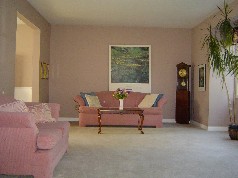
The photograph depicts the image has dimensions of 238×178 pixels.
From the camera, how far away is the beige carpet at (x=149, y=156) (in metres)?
3.79

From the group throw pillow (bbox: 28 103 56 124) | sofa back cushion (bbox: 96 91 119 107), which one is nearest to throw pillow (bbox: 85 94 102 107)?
sofa back cushion (bbox: 96 91 119 107)

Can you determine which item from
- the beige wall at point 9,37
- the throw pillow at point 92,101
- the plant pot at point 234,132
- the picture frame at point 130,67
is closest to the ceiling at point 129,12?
the beige wall at point 9,37

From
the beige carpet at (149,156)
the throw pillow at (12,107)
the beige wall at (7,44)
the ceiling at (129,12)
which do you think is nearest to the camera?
the throw pillow at (12,107)

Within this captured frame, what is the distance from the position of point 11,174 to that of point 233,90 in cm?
627

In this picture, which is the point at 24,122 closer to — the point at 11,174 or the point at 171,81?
the point at 11,174

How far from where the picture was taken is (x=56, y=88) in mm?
9828

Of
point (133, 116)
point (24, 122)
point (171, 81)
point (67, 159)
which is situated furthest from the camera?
point (171, 81)

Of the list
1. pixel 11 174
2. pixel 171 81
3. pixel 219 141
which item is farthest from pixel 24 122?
pixel 171 81

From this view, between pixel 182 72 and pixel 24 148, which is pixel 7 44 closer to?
pixel 24 148

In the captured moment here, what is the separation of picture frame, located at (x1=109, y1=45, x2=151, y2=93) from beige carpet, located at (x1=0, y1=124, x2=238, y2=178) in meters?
2.84

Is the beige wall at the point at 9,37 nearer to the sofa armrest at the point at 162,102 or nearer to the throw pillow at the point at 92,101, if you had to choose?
the throw pillow at the point at 92,101

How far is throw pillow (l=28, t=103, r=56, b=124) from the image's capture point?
4.75 metres

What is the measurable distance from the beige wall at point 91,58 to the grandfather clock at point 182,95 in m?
0.42

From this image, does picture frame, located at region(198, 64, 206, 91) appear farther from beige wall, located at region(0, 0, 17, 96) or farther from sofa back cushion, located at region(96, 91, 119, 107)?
beige wall, located at region(0, 0, 17, 96)
